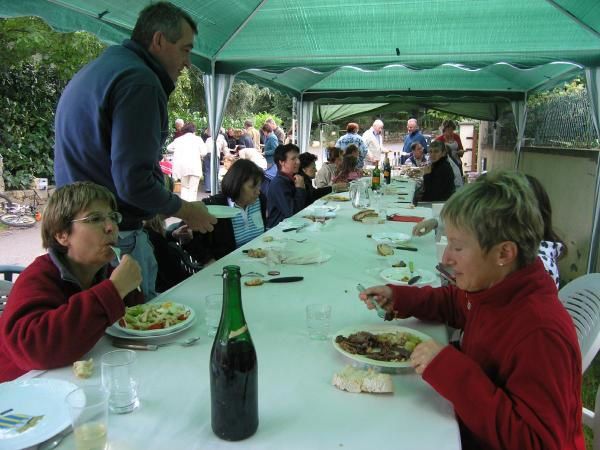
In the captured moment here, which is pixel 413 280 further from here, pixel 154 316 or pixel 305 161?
pixel 305 161

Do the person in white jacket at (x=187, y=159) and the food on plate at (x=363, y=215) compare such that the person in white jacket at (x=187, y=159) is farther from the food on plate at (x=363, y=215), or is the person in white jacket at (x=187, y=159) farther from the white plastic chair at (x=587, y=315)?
the white plastic chair at (x=587, y=315)

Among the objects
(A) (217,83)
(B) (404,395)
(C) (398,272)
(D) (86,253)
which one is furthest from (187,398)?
(A) (217,83)

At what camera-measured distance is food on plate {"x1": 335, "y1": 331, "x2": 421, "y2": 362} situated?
4.13 feet

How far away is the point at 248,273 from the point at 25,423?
124 cm

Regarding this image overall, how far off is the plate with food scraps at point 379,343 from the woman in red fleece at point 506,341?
0.11 meters

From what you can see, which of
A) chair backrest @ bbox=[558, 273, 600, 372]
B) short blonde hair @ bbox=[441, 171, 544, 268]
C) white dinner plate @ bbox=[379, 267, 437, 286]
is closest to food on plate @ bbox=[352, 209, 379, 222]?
white dinner plate @ bbox=[379, 267, 437, 286]

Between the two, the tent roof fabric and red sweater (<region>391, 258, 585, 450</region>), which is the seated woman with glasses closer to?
red sweater (<region>391, 258, 585, 450</region>)

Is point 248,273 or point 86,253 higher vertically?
point 86,253

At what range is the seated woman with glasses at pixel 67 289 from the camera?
1.20 metres

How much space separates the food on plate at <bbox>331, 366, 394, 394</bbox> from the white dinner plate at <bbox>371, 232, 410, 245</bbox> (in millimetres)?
1677

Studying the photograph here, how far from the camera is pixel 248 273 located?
2145 mm

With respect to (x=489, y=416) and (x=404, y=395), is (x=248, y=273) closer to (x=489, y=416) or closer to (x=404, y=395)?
(x=404, y=395)

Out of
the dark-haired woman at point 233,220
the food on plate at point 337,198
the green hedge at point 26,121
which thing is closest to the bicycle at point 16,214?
the green hedge at point 26,121

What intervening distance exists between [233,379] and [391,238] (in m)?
2.09
